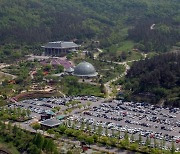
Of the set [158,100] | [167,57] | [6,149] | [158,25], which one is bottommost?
[6,149]

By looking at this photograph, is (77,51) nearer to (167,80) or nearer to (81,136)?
(167,80)

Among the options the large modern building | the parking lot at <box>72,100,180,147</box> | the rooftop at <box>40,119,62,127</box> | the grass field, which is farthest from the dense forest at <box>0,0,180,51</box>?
the rooftop at <box>40,119,62,127</box>

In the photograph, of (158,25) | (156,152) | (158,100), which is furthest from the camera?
(158,25)

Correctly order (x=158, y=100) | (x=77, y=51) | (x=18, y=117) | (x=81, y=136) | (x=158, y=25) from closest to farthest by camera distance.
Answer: (x=81, y=136)
(x=18, y=117)
(x=158, y=100)
(x=77, y=51)
(x=158, y=25)

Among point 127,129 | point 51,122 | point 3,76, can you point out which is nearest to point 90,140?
point 127,129

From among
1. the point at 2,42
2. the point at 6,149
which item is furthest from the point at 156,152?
the point at 2,42

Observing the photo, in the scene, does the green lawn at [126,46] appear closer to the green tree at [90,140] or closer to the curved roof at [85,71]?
the curved roof at [85,71]
